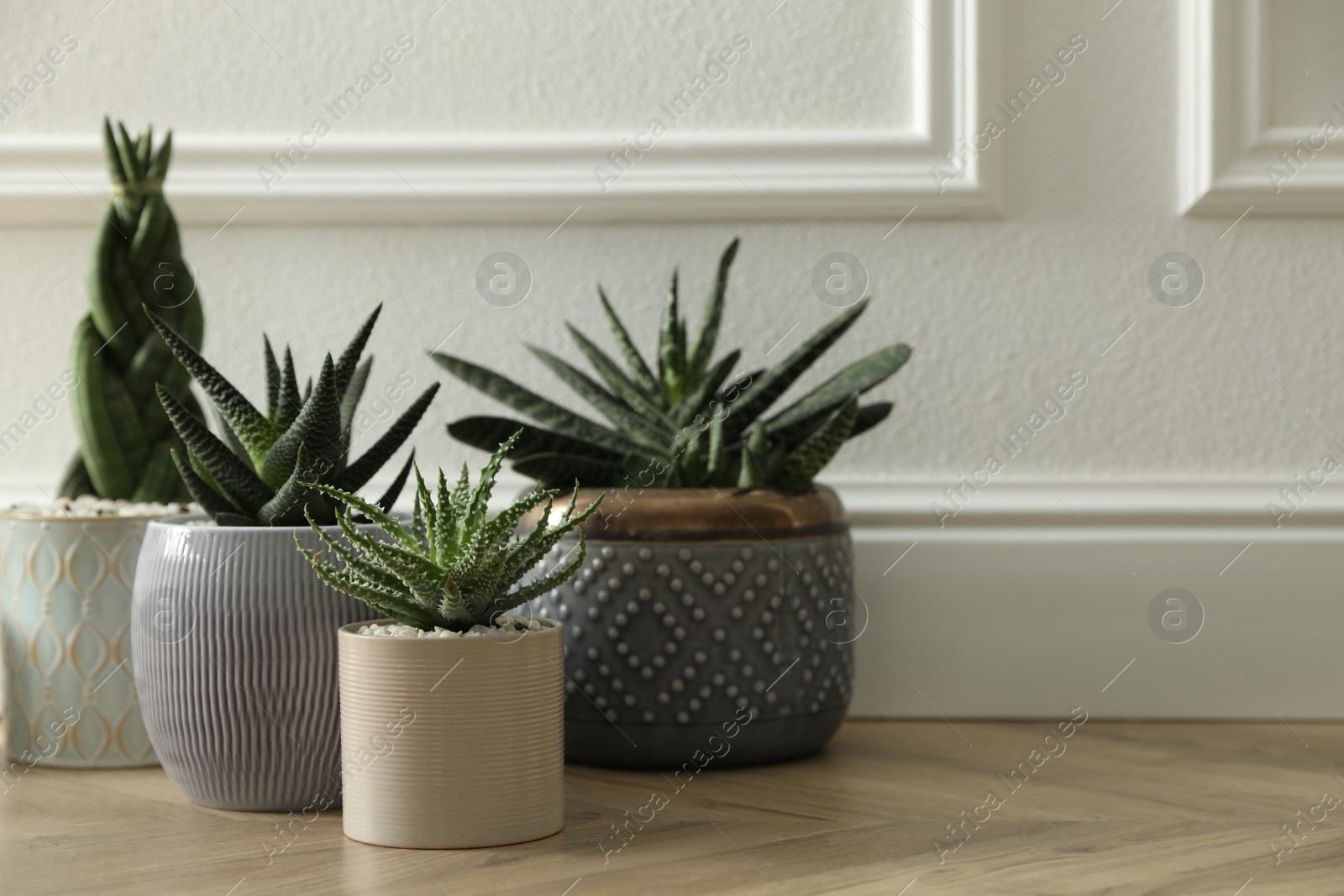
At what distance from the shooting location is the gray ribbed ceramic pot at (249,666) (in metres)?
0.62

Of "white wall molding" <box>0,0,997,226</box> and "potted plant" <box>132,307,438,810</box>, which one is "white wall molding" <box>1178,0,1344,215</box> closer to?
"white wall molding" <box>0,0,997,226</box>

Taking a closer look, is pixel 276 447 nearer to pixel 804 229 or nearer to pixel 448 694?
pixel 448 694

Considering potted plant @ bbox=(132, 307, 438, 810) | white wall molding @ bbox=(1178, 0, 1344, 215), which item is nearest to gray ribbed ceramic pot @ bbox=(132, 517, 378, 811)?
potted plant @ bbox=(132, 307, 438, 810)

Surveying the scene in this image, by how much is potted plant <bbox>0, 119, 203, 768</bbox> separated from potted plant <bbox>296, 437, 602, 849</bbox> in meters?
0.22

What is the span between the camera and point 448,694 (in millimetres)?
558

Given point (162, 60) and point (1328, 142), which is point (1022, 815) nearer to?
point (1328, 142)

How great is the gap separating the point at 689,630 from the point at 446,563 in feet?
0.59

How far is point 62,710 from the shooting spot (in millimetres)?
732

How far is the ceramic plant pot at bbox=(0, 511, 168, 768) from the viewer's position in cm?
73

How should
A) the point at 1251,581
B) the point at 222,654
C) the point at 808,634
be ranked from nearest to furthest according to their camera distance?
1. the point at 222,654
2. the point at 808,634
3. the point at 1251,581

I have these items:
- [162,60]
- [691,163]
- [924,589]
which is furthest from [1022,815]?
[162,60]

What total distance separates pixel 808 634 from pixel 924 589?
196 mm

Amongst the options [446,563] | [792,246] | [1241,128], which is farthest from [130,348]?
[1241,128]

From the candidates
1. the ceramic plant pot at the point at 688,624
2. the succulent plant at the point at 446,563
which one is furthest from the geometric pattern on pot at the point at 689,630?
the succulent plant at the point at 446,563
